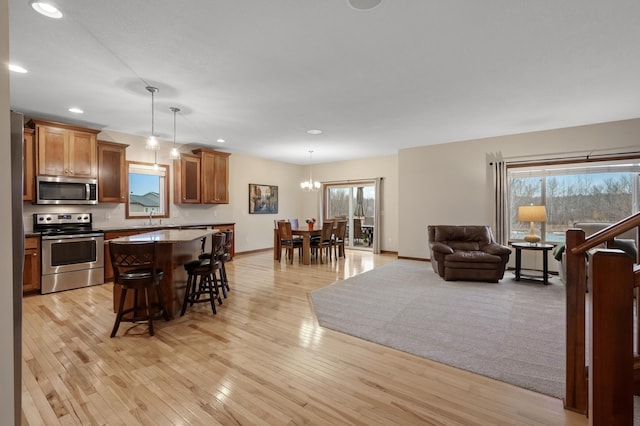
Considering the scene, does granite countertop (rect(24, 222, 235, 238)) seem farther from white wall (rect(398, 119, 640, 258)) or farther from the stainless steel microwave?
white wall (rect(398, 119, 640, 258))

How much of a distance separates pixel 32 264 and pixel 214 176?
3480mm

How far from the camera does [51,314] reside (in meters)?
3.41

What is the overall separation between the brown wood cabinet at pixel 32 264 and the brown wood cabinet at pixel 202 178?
2.48m

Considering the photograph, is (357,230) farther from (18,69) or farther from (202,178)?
(18,69)

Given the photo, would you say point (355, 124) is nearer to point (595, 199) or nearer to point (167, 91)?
point (167, 91)

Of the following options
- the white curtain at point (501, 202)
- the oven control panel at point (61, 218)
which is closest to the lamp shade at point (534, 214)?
the white curtain at point (501, 202)

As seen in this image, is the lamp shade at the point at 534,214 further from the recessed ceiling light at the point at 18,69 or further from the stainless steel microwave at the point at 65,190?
the stainless steel microwave at the point at 65,190

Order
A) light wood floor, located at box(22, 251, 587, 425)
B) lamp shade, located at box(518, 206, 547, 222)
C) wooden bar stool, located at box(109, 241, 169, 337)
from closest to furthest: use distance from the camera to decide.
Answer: light wood floor, located at box(22, 251, 587, 425), wooden bar stool, located at box(109, 241, 169, 337), lamp shade, located at box(518, 206, 547, 222)

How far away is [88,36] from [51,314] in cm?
311

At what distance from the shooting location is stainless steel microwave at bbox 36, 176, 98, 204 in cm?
443

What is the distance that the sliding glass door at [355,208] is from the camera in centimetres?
866

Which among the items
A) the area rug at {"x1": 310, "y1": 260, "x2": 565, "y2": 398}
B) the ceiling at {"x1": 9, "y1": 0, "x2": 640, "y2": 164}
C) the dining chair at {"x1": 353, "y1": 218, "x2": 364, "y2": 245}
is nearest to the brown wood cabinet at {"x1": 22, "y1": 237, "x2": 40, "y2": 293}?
the ceiling at {"x1": 9, "y1": 0, "x2": 640, "y2": 164}

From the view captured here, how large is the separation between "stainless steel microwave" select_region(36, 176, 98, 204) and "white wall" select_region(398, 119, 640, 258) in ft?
20.8

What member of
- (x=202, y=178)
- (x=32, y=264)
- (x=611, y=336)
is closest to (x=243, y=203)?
(x=202, y=178)
